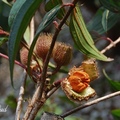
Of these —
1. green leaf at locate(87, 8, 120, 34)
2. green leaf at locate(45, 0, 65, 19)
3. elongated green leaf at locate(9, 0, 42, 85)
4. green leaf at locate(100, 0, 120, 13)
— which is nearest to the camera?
elongated green leaf at locate(9, 0, 42, 85)

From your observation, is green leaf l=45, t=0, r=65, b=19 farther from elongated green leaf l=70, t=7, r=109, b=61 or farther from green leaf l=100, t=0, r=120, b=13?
green leaf l=100, t=0, r=120, b=13

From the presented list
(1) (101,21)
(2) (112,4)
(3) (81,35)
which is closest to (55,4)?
(3) (81,35)

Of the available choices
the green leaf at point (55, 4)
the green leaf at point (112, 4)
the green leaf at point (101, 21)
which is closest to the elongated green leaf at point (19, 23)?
the green leaf at point (55, 4)

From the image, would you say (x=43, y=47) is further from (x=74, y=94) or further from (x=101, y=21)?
(x=101, y=21)

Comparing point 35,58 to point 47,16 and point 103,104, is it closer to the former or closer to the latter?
point 47,16

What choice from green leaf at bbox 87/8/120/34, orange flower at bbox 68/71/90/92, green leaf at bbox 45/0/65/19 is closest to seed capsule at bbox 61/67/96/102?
orange flower at bbox 68/71/90/92

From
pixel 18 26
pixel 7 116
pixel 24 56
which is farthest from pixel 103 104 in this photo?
pixel 18 26

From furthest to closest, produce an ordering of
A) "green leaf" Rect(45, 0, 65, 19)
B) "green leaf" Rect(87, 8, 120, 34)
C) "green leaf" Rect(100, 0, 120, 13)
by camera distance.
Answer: "green leaf" Rect(87, 8, 120, 34) < "green leaf" Rect(100, 0, 120, 13) < "green leaf" Rect(45, 0, 65, 19)

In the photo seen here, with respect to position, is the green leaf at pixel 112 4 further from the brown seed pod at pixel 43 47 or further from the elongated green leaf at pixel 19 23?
the elongated green leaf at pixel 19 23
